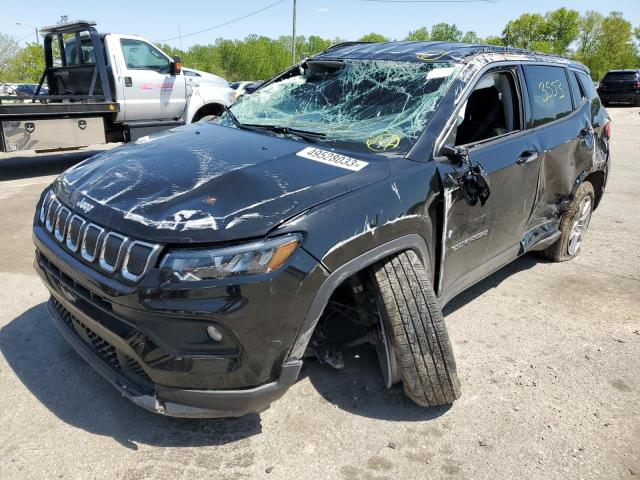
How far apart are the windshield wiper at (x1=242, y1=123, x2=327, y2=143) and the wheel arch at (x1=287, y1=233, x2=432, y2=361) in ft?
2.74

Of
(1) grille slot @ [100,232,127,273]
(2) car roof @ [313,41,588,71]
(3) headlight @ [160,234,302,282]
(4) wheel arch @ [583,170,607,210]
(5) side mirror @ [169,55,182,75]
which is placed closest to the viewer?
(3) headlight @ [160,234,302,282]

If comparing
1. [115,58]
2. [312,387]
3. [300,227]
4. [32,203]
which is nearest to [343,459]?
[312,387]

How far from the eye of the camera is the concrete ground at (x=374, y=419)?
7.36 feet

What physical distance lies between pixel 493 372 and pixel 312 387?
3.51 ft

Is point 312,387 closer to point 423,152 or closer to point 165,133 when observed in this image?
point 423,152

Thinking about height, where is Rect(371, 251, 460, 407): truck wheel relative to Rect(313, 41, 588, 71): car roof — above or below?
below

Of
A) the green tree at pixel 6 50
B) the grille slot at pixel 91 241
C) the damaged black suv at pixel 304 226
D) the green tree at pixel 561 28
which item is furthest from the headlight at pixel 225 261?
the green tree at pixel 561 28

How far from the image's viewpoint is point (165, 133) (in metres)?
3.33

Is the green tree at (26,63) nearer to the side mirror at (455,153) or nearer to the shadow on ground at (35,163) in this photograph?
the shadow on ground at (35,163)

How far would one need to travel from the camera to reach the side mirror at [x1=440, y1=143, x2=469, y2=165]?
2.71 metres

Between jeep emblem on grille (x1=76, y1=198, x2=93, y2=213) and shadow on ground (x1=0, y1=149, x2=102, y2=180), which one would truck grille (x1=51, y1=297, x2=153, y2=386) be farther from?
shadow on ground (x1=0, y1=149, x2=102, y2=180)

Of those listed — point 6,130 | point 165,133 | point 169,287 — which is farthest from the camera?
point 6,130

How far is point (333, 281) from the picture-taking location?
211cm

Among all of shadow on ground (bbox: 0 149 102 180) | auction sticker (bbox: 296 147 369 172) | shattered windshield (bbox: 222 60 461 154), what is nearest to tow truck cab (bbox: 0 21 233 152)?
shadow on ground (bbox: 0 149 102 180)
